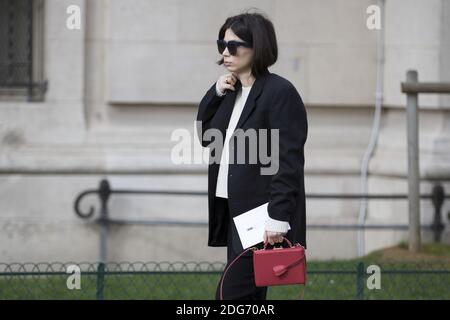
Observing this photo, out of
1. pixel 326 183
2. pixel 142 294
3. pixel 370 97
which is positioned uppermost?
pixel 370 97

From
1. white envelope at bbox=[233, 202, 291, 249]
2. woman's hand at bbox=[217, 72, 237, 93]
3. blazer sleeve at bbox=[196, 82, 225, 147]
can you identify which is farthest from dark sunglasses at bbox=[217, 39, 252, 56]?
white envelope at bbox=[233, 202, 291, 249]

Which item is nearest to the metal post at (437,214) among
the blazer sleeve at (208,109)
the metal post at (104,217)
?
the metal post at (104,217)

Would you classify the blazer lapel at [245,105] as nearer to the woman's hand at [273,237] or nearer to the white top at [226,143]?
the white top at [226,143]

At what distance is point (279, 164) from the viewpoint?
668cm

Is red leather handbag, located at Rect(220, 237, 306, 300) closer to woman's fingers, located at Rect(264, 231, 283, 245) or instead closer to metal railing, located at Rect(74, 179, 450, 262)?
woman's fingers, located at Rect(264, 231, 283, 245)

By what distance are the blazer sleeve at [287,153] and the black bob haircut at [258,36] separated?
8.7 inches

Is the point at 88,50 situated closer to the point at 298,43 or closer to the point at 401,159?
the point at 298,43

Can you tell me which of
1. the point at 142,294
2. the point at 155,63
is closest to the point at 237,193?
the point at 142,294

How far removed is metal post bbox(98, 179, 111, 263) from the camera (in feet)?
38.6

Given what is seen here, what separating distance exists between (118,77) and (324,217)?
248 centimetres

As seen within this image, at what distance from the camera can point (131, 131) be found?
39.6 ft

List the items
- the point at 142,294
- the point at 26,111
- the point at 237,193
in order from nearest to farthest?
the point at 237,193 → the point at 142,294 → the point at 26,111

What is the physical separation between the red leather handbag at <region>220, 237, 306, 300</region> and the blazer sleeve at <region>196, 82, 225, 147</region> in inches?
33.1
